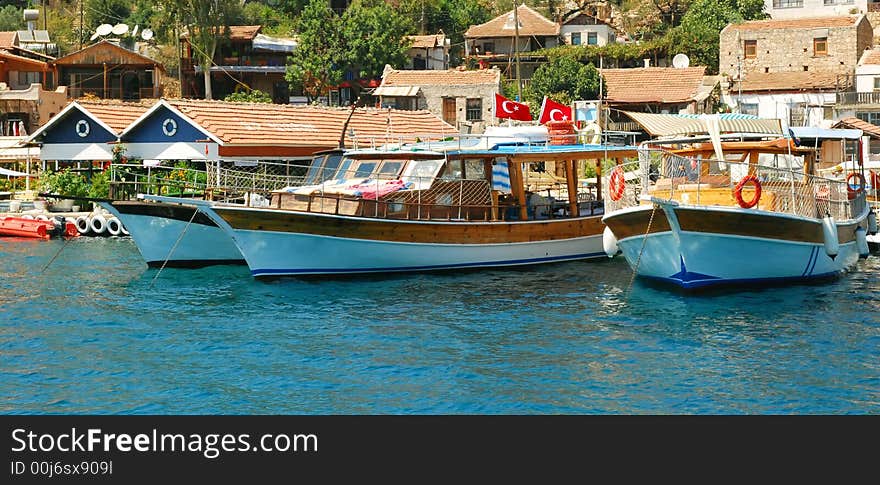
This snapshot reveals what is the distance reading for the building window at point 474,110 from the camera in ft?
201

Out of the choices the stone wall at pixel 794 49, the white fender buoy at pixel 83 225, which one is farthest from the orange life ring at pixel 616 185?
the stone wall at pixel 794 49

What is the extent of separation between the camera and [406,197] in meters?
28.1

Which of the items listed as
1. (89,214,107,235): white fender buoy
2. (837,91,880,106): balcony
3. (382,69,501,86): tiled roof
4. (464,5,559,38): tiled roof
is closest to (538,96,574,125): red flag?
(89,214,107,235): white fender buoy

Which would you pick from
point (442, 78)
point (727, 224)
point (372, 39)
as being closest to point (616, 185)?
point (727, 224)

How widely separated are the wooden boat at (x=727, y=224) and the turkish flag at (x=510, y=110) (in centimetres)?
590

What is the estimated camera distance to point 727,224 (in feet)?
79.0

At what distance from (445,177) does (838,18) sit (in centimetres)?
4144

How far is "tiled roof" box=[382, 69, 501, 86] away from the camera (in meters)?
61.6

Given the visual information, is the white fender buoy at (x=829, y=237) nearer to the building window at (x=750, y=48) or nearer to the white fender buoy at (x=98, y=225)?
the white fender buoy at (x=98, y=225)

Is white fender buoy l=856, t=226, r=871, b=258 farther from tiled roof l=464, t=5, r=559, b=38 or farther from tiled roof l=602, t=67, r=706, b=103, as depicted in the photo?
tiled roof l=464, t=5, r=559, b=38

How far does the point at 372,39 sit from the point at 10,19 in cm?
3226
